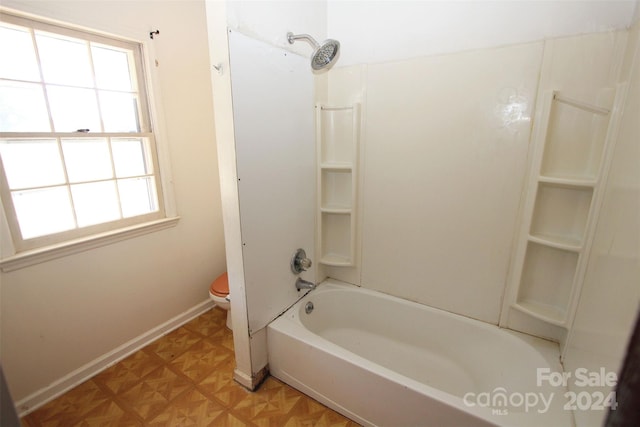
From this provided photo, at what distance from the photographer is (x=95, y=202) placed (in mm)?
1718

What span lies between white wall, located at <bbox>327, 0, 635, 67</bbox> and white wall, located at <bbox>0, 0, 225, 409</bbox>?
109cm

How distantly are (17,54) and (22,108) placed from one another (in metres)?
0.25

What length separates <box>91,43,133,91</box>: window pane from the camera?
1.66m

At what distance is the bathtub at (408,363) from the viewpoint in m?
1.22

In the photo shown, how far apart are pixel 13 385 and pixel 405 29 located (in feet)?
9.20

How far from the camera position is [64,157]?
1562 millimetres

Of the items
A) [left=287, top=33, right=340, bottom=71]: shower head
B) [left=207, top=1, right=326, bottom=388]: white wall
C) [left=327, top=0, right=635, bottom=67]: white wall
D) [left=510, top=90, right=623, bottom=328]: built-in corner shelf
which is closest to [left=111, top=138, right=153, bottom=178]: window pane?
[left=207, top=1, right=326, bottom=388]: white wall

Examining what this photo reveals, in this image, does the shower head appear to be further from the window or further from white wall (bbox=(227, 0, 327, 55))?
the window

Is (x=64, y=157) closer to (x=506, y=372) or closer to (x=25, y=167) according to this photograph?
(x=25, y=167)

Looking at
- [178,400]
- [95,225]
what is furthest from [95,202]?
[178,400]

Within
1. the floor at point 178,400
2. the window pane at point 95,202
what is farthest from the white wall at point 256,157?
the window pane at point 95,202

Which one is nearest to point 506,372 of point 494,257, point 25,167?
point 494,257

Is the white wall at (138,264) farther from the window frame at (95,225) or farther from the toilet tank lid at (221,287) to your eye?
the toilet tank lid at (221,287)

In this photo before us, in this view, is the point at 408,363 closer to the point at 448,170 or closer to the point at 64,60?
the point at 448,170
